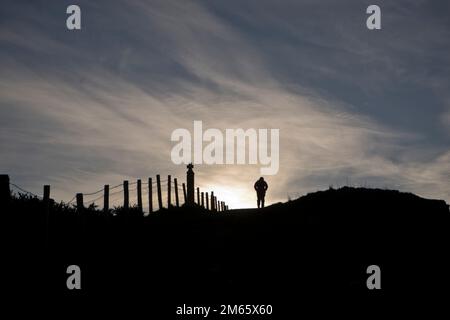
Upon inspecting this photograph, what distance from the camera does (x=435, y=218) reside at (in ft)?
59.9

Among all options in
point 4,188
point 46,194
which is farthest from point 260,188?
point 4,188

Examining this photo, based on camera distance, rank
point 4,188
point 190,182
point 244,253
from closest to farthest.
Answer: point 4,188 → point 244,253 → point 190,182

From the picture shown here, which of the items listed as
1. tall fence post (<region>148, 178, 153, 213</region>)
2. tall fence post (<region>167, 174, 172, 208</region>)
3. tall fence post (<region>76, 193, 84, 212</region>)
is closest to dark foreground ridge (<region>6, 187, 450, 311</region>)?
tall fence post (<region>76, 193, 84, 212</region>)

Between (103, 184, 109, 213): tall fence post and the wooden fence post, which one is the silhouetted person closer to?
(103, 184, 109, 213): tall fence post

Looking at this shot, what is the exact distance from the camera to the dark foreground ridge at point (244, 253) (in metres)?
11.1

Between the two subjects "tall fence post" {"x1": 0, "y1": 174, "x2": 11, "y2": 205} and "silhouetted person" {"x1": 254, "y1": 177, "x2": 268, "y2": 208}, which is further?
"silhouetted person" {"x1": 254, "y1": 177, "x2": 268, "y2": 208}

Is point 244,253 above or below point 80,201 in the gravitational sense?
below

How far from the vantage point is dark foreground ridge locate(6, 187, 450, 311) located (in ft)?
36.4

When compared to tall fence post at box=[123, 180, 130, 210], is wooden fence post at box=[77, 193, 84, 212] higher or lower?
lower

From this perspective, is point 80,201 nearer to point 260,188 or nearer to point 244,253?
point 244,253

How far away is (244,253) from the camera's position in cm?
1452

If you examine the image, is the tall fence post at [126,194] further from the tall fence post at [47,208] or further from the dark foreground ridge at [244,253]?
the tall fence post at [47,208]

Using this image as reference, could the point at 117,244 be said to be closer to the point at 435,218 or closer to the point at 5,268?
the point at 5,268

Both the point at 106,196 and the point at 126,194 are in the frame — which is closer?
the point at 106,196
